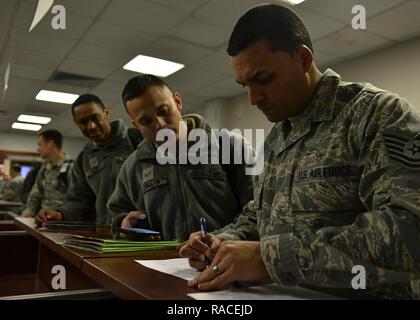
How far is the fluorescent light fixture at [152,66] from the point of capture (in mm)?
4873

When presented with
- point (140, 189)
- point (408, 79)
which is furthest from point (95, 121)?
point (408, 79)

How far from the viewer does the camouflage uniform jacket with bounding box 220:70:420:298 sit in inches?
24.1

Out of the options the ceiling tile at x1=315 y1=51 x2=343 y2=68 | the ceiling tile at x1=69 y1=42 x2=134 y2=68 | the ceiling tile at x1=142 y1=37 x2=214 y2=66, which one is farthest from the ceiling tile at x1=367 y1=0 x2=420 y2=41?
the ceiling tile at x1=69 y1=42 x2=134 y2=68

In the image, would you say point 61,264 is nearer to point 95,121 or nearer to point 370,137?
point 95,121

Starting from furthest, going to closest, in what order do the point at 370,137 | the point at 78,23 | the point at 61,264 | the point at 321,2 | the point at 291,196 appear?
the point at 78,23
the point at 321,2
the point at 61,264
the point at 291,196
the point at 370,137

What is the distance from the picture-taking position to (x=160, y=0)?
332cm

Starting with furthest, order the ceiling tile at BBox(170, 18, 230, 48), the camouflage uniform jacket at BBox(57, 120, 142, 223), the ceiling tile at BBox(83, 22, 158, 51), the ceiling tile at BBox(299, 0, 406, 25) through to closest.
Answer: the ceiling tile at BBox(83, 22, 158, 51) → the ceiling tile at BBox(170, 18, 230, 48) → the ceiling tile at BBox(299, 0, 406, 25) → the camouflage uniform jacket at BBox(57, 120, 142, 223)

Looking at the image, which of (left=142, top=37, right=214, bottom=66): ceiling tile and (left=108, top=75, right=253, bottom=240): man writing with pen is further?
(left=142, top=37, right=214, bottom=66): ceiling tile

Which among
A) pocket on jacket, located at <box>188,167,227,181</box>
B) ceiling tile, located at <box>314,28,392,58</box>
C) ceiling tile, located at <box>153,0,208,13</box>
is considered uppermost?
ceiling tile, located at <box>153,0,208,13</box>

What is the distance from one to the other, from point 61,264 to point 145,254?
82 cm

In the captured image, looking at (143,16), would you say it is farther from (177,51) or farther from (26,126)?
(26,126)

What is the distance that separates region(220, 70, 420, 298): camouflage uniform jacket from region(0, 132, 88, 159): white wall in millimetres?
11181

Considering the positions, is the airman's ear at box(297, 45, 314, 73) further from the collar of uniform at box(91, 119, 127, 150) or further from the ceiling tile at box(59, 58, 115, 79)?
the ceiling tile at box(59, 58, 115, 79)

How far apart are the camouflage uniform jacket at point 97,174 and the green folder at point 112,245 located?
120 centimetres
